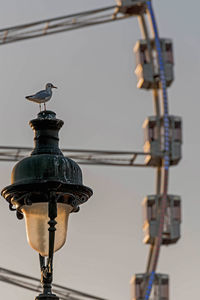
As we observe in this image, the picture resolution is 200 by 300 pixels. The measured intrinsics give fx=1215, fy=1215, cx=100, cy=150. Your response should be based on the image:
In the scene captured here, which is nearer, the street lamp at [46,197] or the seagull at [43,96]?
the street lamp at [46,197]

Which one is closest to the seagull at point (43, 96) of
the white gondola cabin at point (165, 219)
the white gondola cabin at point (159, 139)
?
the white gondola cabin at point (165, 219)

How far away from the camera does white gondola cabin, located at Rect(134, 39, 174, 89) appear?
25.6 metres

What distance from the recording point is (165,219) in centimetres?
2520

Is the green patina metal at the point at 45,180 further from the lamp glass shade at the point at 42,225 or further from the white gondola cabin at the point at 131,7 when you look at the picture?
the white gondola cabin at the point at 131,7

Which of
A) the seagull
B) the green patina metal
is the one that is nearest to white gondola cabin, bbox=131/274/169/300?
the seagull

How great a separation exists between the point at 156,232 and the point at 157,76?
343cm

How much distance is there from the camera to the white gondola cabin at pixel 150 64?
25625mm

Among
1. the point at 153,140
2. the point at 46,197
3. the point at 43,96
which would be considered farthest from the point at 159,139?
the point at 46,197

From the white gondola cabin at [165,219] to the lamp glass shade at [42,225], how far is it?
16.7 meters

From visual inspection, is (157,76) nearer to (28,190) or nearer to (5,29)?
(5,29)

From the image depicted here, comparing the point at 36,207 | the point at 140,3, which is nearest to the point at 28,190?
the point at 36,207

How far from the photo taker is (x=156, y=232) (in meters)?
24.6

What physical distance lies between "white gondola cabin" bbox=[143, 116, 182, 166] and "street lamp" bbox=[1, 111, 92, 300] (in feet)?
57.0

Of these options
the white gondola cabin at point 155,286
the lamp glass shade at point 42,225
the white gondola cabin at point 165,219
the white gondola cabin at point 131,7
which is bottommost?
the lamp glass shade at point 42,225
